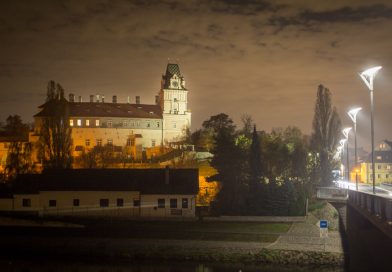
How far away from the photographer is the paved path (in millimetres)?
41969

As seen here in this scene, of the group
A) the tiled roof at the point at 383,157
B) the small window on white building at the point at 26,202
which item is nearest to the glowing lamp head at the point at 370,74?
the small window on white building at the point at 26,202

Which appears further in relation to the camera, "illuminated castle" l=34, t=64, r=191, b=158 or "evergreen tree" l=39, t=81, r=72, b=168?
"illuminated castle" l=34, t=64, r=191, b=158

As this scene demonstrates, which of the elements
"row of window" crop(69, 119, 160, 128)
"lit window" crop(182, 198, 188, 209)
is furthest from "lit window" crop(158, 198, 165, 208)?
"row of window" crop(69, 119, 160, 128)

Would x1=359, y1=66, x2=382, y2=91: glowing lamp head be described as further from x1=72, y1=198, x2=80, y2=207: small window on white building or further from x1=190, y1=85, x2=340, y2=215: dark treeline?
x1=72, y1=198, x2=80, y2=207: small window on white building

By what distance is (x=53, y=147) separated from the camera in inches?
2611

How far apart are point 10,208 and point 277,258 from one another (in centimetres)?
3010

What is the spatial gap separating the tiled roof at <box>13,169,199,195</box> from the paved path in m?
12.8

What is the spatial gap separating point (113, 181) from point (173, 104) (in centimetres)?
7884

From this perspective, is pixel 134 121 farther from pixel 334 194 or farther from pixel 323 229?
pixel 323 229

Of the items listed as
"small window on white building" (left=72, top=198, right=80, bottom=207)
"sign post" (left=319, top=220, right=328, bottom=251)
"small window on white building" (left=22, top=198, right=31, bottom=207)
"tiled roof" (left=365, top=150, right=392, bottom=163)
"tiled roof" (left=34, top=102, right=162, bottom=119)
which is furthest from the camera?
"tiled roof" (left=34, top=102, right=162, bottom=119)

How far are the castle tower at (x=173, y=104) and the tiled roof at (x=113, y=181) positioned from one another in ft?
225

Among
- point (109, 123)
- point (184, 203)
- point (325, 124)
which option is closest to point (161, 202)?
point (184, 203)

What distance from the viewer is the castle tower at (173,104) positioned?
430 ft

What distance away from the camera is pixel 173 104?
442ft
